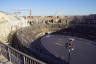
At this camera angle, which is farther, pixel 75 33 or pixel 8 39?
pixel 75 33

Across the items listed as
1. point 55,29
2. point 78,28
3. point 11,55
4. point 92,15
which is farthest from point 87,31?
point 11,55

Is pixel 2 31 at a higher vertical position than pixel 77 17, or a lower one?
lower

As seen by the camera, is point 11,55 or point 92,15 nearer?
point 11,55

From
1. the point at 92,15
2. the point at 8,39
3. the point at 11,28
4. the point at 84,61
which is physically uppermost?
the point at 92,15

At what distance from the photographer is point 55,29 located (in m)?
28.6

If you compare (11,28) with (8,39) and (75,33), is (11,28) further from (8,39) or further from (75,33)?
(75,33)

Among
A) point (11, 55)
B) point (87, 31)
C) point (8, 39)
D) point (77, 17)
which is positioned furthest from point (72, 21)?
point (11, 55)

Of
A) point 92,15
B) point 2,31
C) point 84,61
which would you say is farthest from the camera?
point 92,15

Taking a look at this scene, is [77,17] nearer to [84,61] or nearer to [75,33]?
[75,33]

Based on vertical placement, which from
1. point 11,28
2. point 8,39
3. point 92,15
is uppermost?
point 92,15

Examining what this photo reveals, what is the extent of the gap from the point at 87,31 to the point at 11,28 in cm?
1616

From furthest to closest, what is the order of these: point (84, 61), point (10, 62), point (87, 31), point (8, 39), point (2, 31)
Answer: point (87, 31) < point (2, 31) < point (8, 39) < point (84, 61) < point (10, 62)

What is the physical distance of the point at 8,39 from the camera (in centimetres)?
1321

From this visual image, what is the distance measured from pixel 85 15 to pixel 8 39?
2122 centimetres
